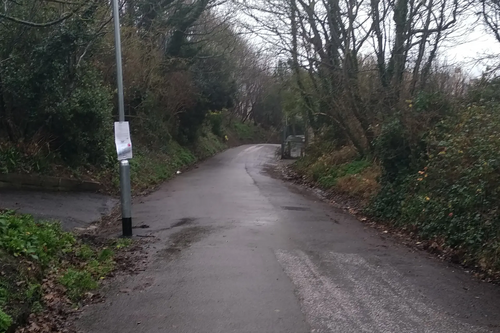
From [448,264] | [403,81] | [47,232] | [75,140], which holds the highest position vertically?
[403,81]

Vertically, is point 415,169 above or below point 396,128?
below

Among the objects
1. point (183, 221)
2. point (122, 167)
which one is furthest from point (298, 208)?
point (122, 167)

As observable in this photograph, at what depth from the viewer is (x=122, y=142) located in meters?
11.7

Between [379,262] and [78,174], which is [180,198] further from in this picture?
[379,262]

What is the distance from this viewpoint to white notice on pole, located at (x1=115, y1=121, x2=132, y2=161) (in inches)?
458

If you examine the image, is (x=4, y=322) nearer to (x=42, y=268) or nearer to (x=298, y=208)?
(x=42, y=268)

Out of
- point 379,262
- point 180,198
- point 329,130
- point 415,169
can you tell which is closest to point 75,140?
point 180,198

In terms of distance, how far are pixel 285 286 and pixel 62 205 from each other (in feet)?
28.9

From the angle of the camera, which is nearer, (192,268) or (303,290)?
(303,290)

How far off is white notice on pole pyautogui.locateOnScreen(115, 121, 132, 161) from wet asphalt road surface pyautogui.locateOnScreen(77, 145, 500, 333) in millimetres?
1815

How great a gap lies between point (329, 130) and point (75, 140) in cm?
1462

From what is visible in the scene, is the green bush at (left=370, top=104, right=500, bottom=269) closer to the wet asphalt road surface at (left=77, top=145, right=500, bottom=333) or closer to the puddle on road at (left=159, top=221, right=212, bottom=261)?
the wet asphalt road surface at (left=77, top=145, right=500, bottom=333)

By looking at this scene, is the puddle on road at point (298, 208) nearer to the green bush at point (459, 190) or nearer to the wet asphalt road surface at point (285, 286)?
the green bush at point (459, 190)

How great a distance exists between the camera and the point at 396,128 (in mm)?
15930
